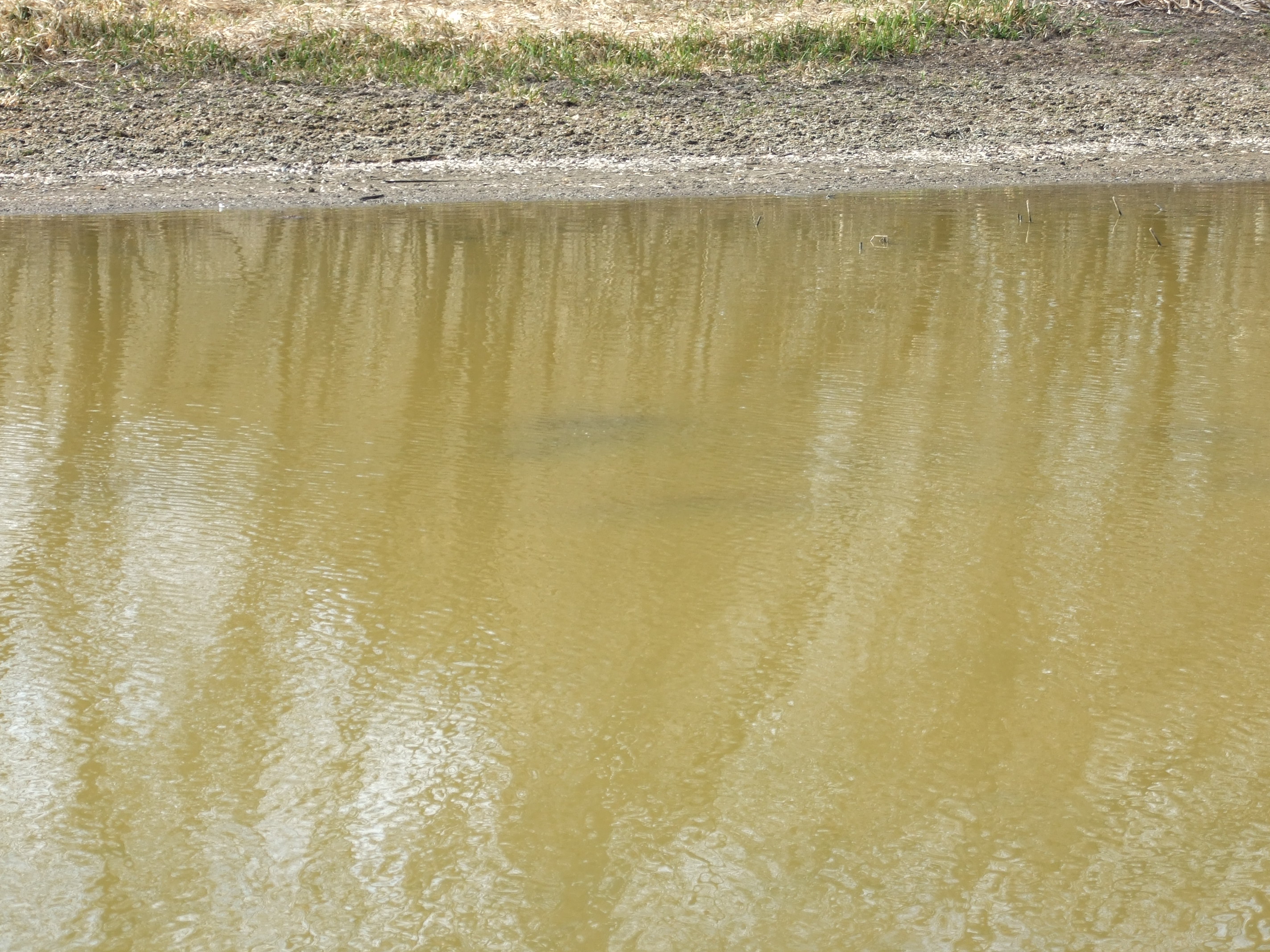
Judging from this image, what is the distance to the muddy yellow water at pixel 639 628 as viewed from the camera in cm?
253

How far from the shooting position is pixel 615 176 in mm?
12312

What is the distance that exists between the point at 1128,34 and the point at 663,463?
1352cm

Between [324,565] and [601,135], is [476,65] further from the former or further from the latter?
[324,565]

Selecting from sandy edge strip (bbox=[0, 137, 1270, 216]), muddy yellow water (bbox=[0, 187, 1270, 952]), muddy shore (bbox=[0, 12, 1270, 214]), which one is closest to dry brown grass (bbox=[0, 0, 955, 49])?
muddy shore (bbox=[0, 12, 1270, 214])

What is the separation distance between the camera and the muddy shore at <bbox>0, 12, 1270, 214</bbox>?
11.9 meters

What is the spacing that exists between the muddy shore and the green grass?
288 millimetres

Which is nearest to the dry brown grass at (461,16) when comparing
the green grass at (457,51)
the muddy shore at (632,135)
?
the green grass at (457,51)

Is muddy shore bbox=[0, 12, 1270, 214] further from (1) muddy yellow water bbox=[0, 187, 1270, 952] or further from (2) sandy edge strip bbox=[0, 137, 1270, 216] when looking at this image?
(1) muddy yellow water bbox=[0, 187, 1270, 952]

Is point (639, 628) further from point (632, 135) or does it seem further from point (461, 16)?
point (461, 16)

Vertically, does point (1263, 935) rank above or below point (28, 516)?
above

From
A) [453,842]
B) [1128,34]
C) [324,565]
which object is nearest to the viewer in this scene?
[453,842]

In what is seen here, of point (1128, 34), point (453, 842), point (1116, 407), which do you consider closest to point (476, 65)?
point (1128, 34)

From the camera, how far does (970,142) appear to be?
13477 mm

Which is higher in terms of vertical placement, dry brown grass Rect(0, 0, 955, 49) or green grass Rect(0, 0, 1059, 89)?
dry brown grass Rect(0, 0, 955, 49)
